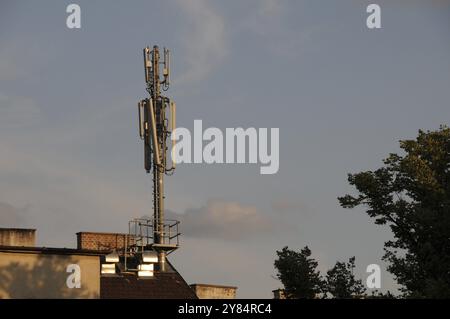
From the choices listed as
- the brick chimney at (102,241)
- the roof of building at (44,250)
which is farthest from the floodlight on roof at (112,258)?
the brick chimney at (102,241)

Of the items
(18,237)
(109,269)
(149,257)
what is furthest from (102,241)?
(18,237)

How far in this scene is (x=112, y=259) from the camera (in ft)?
161

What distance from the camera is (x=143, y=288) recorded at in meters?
49.4

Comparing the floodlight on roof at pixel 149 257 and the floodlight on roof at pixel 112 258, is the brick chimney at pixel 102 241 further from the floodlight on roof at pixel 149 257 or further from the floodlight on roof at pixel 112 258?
the floodlight on roof at pixel 112 258

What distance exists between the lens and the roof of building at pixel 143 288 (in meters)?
48.7

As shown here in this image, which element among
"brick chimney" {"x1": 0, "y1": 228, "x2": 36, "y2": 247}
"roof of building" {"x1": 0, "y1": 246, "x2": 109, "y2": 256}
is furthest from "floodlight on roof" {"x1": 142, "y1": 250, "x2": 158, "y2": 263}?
"brick chimney" {"x1": 0, "y1": 228, "x2": 36, "y2": 247}

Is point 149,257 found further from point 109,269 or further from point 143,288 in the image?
point 109,269

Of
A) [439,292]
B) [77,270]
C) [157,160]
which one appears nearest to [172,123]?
[157,160]

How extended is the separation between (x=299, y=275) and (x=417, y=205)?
6.02 metres

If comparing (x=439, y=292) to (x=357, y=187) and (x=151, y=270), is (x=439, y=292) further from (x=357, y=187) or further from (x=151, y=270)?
(x=151, y=270)

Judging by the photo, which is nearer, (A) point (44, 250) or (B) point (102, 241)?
(A) point (44, 250)

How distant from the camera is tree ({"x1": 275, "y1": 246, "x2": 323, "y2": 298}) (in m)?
44.4

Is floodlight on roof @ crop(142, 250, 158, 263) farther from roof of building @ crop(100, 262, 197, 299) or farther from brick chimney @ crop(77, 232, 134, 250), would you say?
brick chimney @ crop(77, 232, 134, 250)
